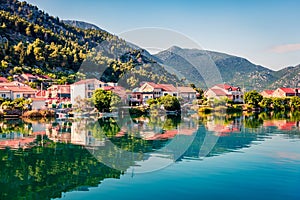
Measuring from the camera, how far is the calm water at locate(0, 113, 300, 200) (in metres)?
7.11

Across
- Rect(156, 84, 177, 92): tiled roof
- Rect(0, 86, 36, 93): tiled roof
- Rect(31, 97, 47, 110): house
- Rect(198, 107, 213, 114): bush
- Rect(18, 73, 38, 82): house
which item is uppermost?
Rect(18, 73, 38, 82): house

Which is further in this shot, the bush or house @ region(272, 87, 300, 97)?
house @ region(272, 87, 300, 97)

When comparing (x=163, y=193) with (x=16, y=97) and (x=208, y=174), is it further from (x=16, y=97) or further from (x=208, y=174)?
(x=16, y=97)

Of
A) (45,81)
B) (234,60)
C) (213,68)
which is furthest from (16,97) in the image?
(234,60)

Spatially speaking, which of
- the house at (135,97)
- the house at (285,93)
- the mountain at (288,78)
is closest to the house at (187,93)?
the house at (135,97)

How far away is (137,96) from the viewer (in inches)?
1319

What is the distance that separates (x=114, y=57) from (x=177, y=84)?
47.2 ft

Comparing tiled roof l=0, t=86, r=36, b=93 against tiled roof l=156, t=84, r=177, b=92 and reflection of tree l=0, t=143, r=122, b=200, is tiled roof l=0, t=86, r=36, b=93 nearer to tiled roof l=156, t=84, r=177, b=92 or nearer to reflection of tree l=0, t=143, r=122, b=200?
tiled roof l=156, t=84, r=177, b=92

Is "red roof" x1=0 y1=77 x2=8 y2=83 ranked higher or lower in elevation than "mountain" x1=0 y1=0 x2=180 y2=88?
lower

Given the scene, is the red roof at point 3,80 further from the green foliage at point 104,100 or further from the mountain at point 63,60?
the green foliage at point 104,100

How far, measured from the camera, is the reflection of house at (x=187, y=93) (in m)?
35.2

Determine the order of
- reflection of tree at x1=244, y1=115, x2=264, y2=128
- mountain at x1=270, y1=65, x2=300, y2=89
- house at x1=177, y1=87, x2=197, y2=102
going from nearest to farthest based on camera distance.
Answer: reflection of tree at x1=244, y1=115, x2=264, y2=128, house at x1=177, y1=87, x2=197, y2=102, mountain at x1=270, y1=65, x2=300, y2=89

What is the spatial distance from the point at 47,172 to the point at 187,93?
27.9 metres

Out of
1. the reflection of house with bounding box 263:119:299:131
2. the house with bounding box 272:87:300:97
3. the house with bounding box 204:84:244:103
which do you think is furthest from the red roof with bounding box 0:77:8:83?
the house with bounding box 272:87:300:97
